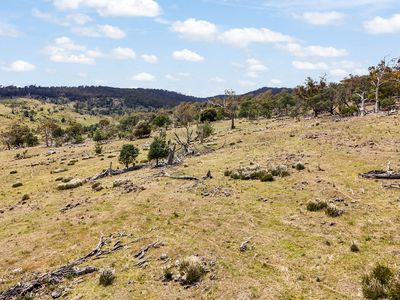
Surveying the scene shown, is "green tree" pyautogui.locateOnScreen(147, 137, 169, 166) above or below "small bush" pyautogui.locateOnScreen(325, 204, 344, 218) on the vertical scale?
above

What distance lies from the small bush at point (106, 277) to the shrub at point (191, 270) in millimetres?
3952

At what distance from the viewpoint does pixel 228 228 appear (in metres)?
27.2

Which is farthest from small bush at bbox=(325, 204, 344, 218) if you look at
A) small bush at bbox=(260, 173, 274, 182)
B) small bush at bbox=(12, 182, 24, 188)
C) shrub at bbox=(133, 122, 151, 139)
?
shrub at bbox=(133, 122, 151, 139)

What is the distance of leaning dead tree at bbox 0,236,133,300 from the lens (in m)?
21.4

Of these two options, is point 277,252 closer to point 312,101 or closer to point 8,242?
point 8,242

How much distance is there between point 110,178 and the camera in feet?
175

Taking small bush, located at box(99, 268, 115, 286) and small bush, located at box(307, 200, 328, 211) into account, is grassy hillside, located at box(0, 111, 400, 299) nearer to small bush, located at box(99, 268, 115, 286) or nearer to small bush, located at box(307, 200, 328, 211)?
small bush, located at box(99, 268, 115, 286)

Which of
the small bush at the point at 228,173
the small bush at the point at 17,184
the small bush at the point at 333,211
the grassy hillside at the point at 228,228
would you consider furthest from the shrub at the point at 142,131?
the small bush at the point at 333,211

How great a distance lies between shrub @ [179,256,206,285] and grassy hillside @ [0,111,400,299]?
0.48 meters

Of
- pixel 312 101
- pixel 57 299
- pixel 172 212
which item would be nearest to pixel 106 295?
pixel 57 299

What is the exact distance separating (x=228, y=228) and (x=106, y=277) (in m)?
9.65

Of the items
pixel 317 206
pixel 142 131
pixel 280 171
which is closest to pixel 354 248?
pixel 317 206

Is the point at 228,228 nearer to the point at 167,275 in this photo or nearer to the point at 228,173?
the point at 167,275

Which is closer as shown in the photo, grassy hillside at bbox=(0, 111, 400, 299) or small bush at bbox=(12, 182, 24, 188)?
grassy hillside at bbox=(0, 111, 400, 299)
